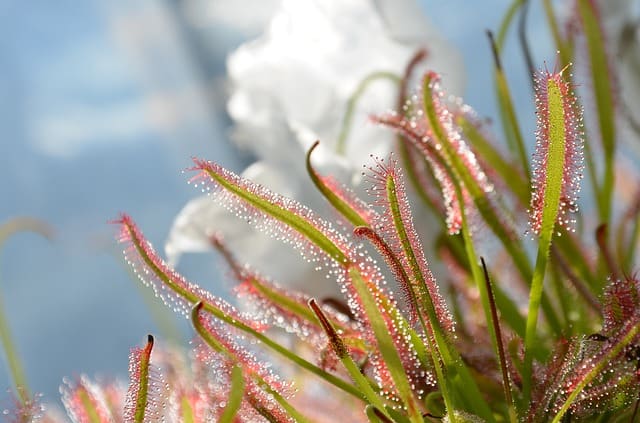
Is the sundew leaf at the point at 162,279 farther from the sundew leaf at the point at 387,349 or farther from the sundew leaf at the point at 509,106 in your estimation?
the sundew leaf at the point at 509,106

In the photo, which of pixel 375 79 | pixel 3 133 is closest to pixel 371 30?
pixel 375 79

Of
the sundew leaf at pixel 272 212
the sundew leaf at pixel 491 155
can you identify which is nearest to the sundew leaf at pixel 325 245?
the sundew leaf at pixel 272 212

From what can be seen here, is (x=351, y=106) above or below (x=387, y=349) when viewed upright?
above

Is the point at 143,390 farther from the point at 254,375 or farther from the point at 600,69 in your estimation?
the point at 600,69

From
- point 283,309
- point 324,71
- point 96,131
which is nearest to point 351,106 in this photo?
point 324,71

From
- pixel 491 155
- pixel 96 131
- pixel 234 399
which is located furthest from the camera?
pixel 96 131
